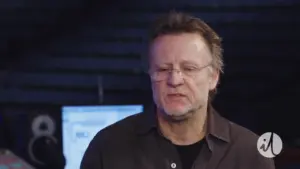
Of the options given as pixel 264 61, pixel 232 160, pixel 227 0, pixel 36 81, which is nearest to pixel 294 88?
pixel 264 61

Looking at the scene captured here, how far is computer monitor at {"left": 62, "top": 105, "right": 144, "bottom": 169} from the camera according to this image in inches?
122

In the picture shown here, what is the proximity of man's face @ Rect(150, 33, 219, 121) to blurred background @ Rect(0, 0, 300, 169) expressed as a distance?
117 inches

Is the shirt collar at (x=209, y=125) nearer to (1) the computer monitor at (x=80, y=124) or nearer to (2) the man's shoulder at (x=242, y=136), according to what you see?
(2) the man's shoulder at (x=242, y=136)

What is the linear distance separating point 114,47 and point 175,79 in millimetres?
3321

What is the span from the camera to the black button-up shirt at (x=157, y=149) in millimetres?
1802

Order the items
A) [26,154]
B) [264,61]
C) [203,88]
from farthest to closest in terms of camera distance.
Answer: [264,61]
[26,154]
[203,88]

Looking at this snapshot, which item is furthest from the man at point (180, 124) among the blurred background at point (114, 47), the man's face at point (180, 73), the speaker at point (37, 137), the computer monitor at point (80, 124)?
A: the blurred background at point (114, 47)

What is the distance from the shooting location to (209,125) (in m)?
1.86

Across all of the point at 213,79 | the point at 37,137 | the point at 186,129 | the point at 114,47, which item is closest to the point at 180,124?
the point at 186,129

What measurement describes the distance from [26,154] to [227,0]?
2378mm

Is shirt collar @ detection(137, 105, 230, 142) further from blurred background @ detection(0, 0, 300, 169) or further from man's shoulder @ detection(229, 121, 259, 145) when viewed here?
blurred background @ detection(0, 0, 300, 169)

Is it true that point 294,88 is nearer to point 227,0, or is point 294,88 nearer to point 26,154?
point 227,0

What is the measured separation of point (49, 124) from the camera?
120 inches

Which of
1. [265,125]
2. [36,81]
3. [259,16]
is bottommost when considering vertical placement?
[265,125]
